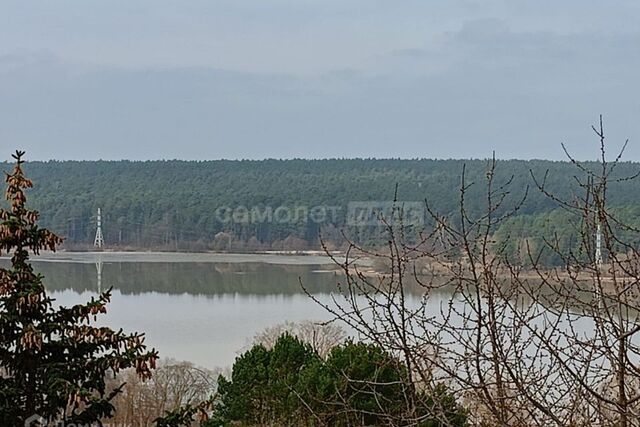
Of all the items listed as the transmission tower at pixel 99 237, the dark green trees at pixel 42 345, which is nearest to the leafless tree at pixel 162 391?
the dark green trees at pixel 42 345

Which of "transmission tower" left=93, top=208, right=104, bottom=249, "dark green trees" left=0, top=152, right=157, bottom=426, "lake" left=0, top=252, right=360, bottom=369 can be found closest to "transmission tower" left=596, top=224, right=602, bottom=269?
"dark green trees" left=0, top=152, right=157, bottom=426

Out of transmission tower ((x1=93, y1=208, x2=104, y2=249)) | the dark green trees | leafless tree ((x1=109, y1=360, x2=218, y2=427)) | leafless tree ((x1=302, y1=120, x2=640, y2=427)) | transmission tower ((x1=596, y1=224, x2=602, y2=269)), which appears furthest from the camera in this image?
transmission tower ((x1=93, y1=208, x2=104, y2=249))

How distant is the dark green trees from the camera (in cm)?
272

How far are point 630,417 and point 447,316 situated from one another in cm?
52

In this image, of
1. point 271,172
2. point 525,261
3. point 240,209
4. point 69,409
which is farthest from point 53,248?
point 271,172

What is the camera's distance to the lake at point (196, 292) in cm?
997

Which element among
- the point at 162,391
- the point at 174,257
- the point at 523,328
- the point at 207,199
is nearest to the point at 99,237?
the point at 174,257

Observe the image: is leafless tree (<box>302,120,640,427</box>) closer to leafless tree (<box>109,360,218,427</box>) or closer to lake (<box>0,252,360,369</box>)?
leafless tree (<box>109,360,218,427</box>)

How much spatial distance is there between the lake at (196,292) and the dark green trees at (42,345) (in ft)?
19.4

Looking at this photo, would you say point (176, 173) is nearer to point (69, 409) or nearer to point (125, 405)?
point (125, 405)

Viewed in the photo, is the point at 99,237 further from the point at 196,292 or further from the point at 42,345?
the point at 42,345

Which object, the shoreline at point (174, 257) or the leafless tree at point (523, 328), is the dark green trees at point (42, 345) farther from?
the shoreline at point (174, 257)

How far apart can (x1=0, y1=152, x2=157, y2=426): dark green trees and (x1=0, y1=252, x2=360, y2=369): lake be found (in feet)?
19.4

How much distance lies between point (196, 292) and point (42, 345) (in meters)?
11.3
